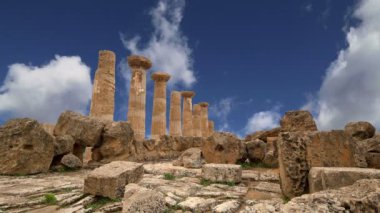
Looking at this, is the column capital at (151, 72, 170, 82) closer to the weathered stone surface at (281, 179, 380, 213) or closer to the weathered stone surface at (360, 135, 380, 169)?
the weathered stone surface at (360, 135, 380, 169)

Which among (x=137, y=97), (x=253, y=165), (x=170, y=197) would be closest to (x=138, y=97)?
(x=137, y=97)

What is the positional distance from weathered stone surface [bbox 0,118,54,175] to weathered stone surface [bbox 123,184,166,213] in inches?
210

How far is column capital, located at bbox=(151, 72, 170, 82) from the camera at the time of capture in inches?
944

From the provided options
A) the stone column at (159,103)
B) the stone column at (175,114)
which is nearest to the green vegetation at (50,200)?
the stone column at (159,103)

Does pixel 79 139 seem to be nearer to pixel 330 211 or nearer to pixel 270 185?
pixel 270 185

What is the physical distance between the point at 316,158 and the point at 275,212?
8.42ft

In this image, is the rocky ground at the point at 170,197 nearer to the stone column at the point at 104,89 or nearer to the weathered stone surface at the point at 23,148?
the weathered stone surface at the point at 23,148

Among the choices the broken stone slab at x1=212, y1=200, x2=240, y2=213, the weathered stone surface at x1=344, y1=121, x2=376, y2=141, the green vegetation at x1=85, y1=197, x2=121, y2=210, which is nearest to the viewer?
the broken stone slab at x1=212, y1=200, x2=240, y2=213

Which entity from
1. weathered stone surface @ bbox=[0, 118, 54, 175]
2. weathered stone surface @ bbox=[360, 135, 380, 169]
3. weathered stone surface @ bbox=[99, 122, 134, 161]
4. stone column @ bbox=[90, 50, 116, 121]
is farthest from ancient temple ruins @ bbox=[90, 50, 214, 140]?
weathered stone surface @ bbox=[360, 135, 380, 169]

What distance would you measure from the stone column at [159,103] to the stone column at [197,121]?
354 inches

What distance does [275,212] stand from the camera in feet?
10.9

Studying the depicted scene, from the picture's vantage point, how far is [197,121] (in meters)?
33.8

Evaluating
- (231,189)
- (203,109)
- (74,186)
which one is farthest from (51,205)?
(203,109)

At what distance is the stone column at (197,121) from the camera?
108 ft
